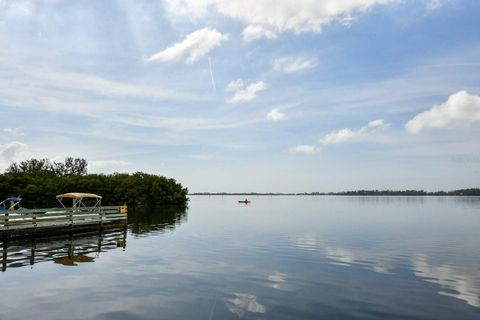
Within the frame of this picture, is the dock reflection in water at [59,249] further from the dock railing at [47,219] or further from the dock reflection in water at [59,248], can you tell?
the dock railing at [47,219]

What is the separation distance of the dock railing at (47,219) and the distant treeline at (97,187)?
8514cm

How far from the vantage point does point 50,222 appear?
116ft

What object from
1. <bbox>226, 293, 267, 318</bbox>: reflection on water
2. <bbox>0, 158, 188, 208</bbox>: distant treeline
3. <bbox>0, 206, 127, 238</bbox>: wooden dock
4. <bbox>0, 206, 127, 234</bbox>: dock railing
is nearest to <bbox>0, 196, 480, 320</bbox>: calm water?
<bbox>226, 293, 267, 318</bbox>: reflection on water

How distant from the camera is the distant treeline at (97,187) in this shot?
387 ft

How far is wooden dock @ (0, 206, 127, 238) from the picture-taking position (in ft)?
103

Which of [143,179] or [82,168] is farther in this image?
[82,168]

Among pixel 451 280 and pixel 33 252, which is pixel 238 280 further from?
pixel 33 252

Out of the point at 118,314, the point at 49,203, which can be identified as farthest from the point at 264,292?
the point at 49,203

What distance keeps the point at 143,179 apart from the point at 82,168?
53324 mm

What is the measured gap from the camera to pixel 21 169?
15825 centimetres

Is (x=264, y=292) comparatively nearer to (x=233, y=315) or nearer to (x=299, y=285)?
(x=299, y=285)

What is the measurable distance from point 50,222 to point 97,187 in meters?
99.4

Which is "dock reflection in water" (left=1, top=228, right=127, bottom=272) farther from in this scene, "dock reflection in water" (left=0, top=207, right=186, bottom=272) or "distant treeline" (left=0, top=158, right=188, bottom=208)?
"distant treeline" (left=0, top=158, right=188, bottom=208)

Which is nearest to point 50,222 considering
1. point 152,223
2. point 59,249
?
point 59,249
